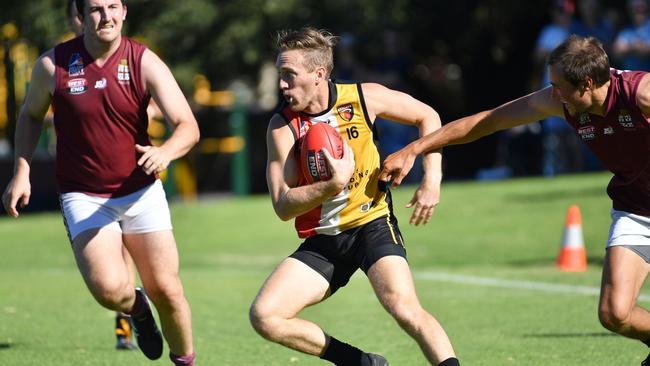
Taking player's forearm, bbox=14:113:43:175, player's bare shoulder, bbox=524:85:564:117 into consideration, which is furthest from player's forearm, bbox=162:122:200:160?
player's bare shoulder, bbox=524:85:564:117

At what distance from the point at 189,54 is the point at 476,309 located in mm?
14590

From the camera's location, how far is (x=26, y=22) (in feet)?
71.9

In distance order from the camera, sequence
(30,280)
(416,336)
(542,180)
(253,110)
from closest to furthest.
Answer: (416,336) → (30,280) → (542,180) → (253,110)

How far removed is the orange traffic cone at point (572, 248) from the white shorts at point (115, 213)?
6.82 meters

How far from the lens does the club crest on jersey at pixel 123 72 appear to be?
6863mm

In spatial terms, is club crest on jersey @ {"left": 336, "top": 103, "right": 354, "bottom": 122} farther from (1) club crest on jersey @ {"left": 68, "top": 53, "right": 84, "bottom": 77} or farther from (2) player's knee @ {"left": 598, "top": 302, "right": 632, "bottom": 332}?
(2) player's knee @ {"left": 598, "top": 302, "right": 632, "bottom": 332}

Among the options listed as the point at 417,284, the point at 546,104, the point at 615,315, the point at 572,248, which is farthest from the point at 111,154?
the point at 572,248

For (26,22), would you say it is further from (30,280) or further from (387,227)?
(387,227)

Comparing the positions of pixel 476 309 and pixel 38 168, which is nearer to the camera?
pixel 476 309

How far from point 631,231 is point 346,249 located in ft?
5.20

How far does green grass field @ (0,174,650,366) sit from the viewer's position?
333 inches

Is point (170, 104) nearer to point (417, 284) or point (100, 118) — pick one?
point (100, 118)

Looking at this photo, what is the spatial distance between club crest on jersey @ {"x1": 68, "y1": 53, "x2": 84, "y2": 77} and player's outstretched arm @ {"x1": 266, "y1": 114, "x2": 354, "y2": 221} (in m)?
1.19


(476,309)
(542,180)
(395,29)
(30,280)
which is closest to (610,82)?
(476,309)
